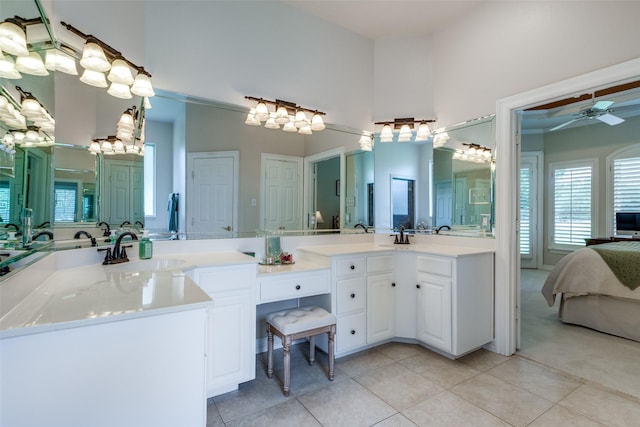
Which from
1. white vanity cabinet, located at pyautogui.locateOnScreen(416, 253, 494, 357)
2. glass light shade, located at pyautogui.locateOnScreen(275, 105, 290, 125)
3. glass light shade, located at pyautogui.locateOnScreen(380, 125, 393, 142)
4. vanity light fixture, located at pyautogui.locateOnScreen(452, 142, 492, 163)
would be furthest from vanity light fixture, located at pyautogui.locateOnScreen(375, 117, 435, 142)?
white vanity cabinet, located at pyautogui.locateOnScreen(416, 253, 494, 357)

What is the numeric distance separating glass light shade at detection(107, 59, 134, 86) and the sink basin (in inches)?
43.9

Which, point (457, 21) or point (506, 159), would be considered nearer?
point (506, 159)

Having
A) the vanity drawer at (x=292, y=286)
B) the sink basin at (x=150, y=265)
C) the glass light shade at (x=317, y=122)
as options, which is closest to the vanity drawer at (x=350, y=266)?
the vanity drawer at (x=292, y=286)

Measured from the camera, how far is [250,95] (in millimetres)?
2580

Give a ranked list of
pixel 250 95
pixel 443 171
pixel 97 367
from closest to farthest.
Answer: pixel 97 367 → pixel 250 95 → pixel 443 171

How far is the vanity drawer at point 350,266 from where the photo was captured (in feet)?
8.14

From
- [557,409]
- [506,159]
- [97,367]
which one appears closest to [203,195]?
[97,367]

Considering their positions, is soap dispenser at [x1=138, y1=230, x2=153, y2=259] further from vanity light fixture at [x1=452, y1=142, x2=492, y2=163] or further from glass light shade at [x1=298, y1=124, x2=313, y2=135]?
vanity light fixture at [x1=452, y1=142, x2=492, y2=163]

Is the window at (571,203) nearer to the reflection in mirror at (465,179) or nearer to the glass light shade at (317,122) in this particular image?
the reflection in mirror at (465,179)

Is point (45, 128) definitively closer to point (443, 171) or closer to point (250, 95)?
point (250, 95)

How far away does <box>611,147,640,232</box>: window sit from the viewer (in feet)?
16.1

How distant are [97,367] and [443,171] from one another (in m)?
3.11

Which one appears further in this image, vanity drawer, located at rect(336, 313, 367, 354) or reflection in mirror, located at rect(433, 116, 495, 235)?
reflection in mirror, located at rect(433, 116, 495, 235)

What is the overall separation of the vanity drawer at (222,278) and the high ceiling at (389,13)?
8.11 feet
